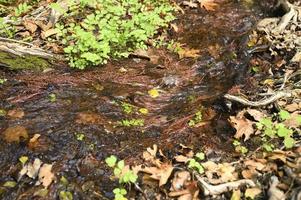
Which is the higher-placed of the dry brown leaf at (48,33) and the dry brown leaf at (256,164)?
the dry brown leaf at (48,33)

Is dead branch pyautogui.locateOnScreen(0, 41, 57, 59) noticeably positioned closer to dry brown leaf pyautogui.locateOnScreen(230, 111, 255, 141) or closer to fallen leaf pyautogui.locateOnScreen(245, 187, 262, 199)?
dry brown leaf pyautogui.locateOnScreen(230, 111, 255, 141)

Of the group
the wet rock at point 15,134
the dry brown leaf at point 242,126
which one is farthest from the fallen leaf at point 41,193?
the dry brown leaf at point 242,126

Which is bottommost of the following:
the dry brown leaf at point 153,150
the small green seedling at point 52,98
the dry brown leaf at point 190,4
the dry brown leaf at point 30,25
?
the dry brown leaf at point 153,150

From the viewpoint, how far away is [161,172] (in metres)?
4.11

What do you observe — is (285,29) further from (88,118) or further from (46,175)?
(46,175)

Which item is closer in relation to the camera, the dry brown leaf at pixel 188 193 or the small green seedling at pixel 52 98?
the dry brown leaf at pixel 188 193

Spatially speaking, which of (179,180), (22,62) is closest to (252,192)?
(179,180)

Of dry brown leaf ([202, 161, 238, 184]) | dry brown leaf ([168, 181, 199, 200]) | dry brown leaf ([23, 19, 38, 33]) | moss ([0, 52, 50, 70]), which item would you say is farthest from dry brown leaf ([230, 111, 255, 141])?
dry brown leaf ([23, 19, 38, 33])

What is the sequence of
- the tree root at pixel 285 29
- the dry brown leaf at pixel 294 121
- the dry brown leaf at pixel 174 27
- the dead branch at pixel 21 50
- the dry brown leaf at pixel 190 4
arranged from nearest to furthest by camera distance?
the dry brown leaf at pixel 294 121 → the dead branch at pixel 21 50 → the tree root at pixel 285 29 → the dry brown leaf at pixel 174 27 → the dry brown leaf at pixel 190 4

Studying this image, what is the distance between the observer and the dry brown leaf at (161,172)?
4014 mm

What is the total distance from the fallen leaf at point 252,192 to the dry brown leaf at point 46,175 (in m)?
1.99

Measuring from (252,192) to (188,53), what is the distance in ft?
10.2

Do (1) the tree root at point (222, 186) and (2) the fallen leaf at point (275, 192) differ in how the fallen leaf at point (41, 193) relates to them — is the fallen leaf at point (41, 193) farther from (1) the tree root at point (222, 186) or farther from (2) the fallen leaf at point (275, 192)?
(2) the fallen leaf at point (275, 192)

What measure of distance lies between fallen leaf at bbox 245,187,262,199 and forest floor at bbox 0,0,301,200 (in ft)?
0.09
